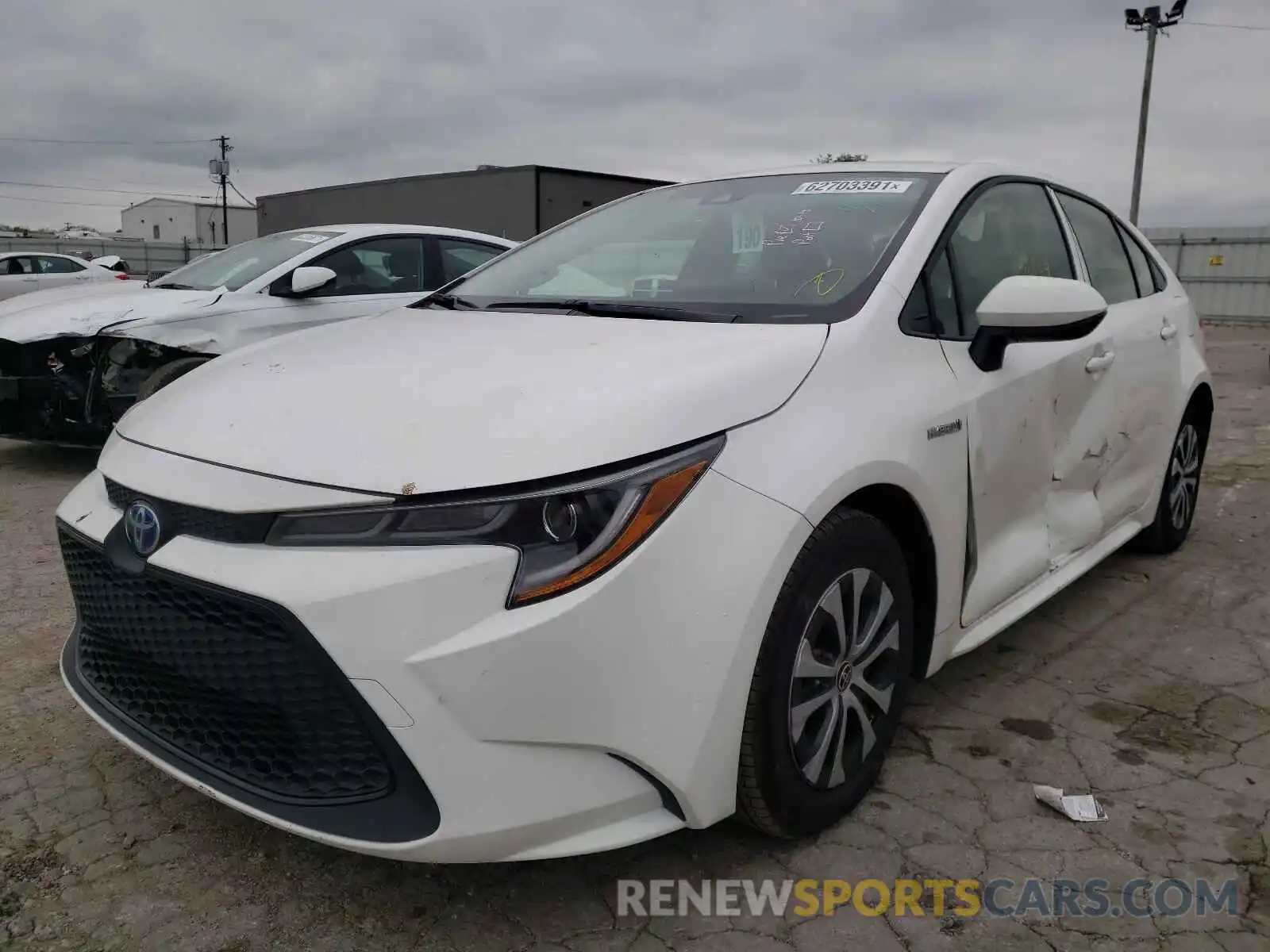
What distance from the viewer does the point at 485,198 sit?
65.0ft

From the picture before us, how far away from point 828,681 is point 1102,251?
232 centimetres

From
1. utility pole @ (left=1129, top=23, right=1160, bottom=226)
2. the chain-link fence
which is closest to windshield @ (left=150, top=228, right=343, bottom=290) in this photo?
utility pole @ (left=1129, top=23, right=1160, bottom=226)

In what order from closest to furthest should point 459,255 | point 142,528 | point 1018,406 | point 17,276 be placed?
point 142,528 → point 1018,406 → point 459,255 → point 17,276

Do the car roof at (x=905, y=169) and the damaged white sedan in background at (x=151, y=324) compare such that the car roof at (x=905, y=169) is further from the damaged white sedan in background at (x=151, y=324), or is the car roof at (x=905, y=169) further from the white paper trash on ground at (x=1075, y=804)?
the damaged white sedan in background at (x=151, y=324)

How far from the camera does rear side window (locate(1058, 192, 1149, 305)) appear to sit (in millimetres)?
3443

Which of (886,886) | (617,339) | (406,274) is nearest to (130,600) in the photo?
(617,339)

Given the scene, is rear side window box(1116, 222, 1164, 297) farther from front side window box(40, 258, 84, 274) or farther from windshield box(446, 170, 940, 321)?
front side window box(40, 258, 84, 274)

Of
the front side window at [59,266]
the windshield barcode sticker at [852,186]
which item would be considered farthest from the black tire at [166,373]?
the front side window at [59,266]

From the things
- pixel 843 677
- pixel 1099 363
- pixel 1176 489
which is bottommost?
pixel 843 677

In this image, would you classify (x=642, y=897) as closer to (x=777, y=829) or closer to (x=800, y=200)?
(x=777, y=829)

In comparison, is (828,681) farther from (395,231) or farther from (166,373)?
(395,231)

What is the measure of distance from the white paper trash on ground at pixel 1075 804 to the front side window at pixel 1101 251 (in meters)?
1.78

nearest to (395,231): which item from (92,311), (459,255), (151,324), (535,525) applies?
(459,255)

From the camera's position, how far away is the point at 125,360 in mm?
5570
